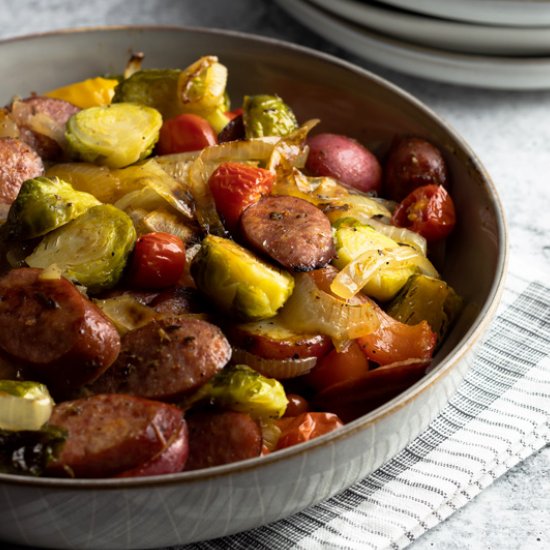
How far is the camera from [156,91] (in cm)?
387

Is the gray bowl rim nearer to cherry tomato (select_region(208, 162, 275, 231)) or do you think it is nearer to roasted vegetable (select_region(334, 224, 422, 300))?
roasted vegetable (select_region(334, 224, 422, 300))

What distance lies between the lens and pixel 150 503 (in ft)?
8.00

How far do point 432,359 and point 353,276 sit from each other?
15.0 inches

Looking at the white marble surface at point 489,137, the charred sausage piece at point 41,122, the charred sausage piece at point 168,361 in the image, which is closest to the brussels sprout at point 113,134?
the charred sausage piece at point 41,122

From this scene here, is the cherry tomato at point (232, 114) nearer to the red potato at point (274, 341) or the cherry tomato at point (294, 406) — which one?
the red potato at point (274, 341)

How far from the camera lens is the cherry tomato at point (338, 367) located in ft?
9.84

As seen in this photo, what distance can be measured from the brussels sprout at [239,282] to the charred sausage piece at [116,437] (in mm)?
480

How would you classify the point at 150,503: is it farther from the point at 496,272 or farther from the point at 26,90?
the point at 26,90

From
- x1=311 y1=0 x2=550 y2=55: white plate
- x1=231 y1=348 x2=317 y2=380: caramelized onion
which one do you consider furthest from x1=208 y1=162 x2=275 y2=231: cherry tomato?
x1=311 y1=0 x2=550 y2=55: white plate

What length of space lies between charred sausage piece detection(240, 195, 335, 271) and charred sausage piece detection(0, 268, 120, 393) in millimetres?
585

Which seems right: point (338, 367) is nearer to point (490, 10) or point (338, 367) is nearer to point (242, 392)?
point (242, 392)

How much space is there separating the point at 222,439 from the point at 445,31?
2830 millimetres

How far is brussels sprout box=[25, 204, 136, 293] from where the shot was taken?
302 centimetres

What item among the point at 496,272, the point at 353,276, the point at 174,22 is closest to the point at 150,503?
the point at 353,276
